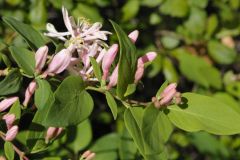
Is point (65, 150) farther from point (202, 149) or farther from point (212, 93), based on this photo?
point (212, 93)

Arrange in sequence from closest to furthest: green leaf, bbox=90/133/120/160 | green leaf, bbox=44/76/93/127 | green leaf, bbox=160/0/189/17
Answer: green leaf, bbox=44/76/93/127
green leaf, bbox=90/133/120/160
green leaf, bbox=160/0/189/17

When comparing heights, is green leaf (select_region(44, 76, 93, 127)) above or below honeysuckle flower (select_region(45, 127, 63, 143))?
above

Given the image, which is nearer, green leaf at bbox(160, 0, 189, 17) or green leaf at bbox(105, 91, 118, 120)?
green leaf at bbox(105, 91, 118, 120)

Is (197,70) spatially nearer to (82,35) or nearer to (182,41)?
(182,41)

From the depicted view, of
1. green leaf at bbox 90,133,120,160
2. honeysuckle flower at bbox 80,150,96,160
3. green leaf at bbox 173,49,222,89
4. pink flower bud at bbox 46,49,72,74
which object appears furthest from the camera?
green leaf at bbox 173,49,222,89

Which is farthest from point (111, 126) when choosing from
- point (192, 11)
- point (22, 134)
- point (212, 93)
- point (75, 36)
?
point (75, 36)

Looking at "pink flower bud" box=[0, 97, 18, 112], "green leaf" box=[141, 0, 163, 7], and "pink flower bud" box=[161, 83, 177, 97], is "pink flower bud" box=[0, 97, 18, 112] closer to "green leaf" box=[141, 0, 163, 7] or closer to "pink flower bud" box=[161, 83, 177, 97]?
"pink flower bud" box=[161, 83, 177, 97]

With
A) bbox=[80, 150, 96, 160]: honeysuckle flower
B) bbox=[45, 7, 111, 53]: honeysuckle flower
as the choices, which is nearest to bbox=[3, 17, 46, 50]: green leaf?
bbox=[45, 7, 111, 53]: honeysuckle flower
